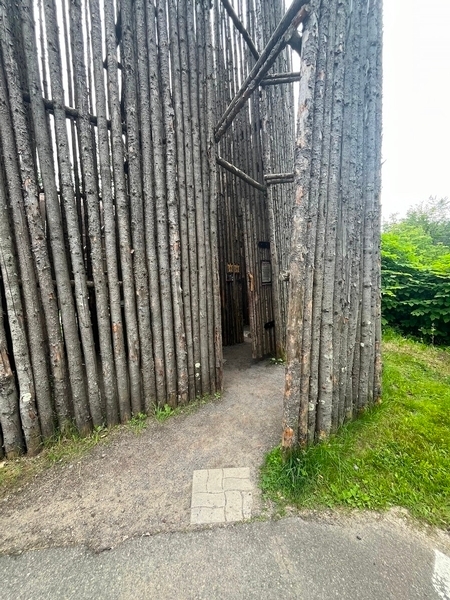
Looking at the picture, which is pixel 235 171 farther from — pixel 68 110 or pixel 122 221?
pixel 68 110

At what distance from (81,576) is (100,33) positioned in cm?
459

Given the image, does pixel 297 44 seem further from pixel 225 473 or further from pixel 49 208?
pixel 225 473

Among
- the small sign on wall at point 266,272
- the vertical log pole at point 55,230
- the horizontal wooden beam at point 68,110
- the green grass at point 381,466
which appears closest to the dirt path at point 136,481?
the green grass at point 381,466

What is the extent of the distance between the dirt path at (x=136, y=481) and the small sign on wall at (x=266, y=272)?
2501 mm

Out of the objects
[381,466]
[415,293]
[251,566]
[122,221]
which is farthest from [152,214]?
[415,293]

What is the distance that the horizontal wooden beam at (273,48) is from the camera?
2.19m

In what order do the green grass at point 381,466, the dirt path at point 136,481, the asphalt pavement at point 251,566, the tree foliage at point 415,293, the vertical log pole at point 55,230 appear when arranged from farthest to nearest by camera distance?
the tree foliage at point 415,293, the vertical log pole at point 55,230, the green grass at point 381,466, the dirt path at point 136,481, the asphalt pavement at point 251,566

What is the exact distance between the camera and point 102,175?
2623mm

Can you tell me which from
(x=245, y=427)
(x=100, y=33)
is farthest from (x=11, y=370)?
(x=100, y=33)

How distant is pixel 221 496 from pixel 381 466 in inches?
53.7

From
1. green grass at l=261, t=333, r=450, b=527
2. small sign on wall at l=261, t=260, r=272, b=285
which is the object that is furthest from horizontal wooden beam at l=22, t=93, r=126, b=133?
green grass at l=261, t=333, r=450, b=527

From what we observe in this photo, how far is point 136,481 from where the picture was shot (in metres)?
2.08

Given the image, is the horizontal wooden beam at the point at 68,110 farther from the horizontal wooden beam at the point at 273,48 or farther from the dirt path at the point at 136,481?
the dirt path at the point at 136,481

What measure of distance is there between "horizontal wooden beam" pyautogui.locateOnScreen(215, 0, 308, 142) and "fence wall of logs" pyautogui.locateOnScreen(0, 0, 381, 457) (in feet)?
0.06
